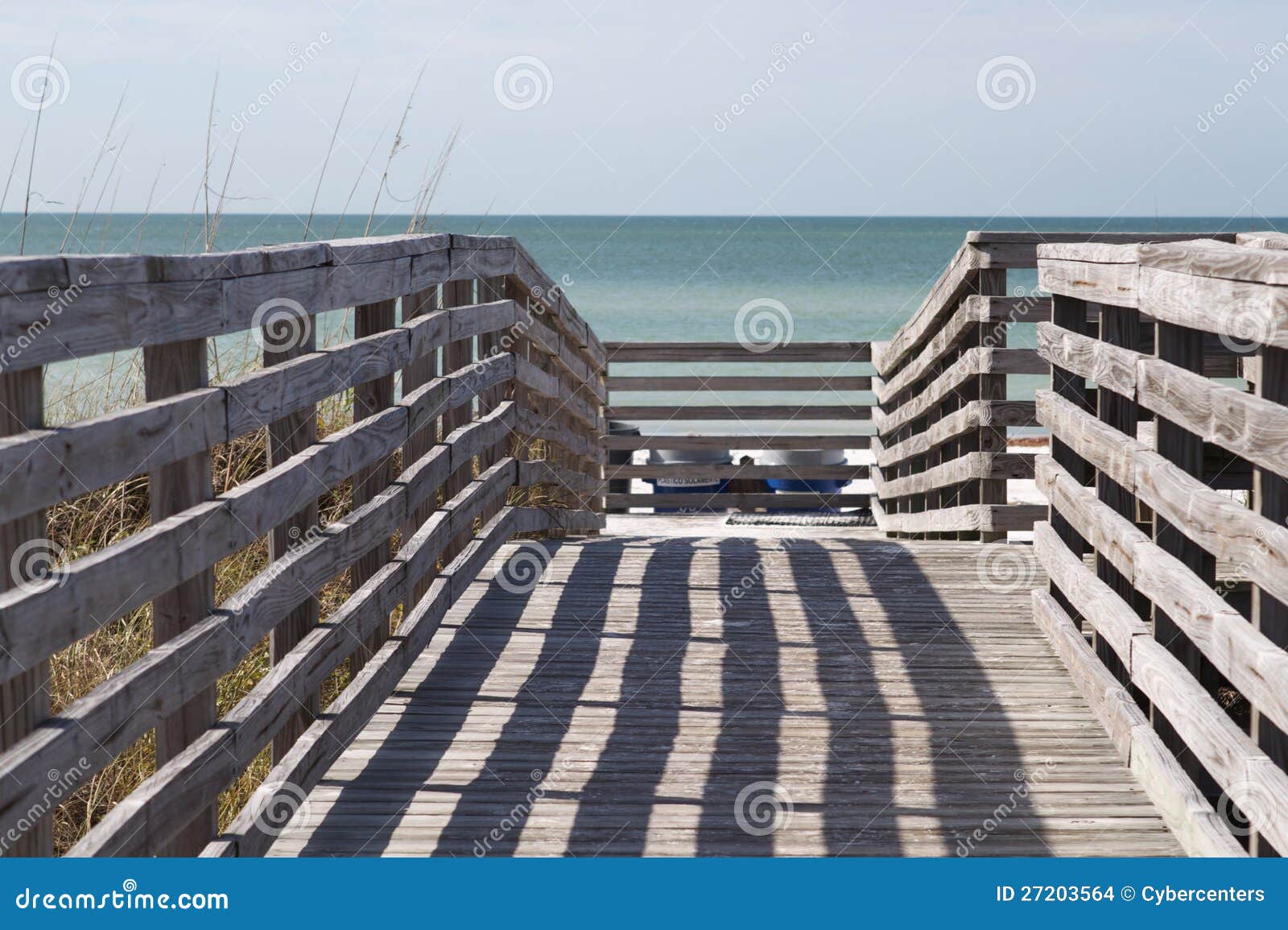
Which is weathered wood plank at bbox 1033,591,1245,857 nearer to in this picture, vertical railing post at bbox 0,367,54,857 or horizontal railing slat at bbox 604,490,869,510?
vertical railing post at bbox 0,367,54,857

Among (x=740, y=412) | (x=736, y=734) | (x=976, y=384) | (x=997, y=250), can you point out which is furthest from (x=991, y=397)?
(x=740, y=412)

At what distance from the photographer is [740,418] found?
1167 centimetres

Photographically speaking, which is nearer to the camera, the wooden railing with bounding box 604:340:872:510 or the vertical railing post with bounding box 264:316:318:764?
the vertical railing post with bounding box 264:316:318:764

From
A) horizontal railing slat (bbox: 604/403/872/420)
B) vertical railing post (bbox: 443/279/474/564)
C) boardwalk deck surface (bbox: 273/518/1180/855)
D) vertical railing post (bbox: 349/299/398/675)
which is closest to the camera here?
boardwalk deck surface (bbox: 273/518/1180/855)

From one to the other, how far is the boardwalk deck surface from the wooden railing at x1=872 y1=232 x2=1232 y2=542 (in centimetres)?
90

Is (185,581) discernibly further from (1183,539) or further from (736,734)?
(1183,539)

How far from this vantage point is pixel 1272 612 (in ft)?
8.45

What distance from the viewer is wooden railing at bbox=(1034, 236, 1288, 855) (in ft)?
8.05

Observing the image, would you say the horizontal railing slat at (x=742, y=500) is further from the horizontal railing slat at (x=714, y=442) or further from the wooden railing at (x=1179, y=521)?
the wooden railing at (x=1179, y=521)

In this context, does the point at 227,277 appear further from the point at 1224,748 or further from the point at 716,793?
the point at 1224,748

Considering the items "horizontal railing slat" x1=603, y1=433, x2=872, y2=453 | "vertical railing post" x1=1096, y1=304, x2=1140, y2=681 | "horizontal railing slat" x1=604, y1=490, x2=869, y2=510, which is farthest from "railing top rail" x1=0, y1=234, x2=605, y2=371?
"horizontal railing slat" x1=604, y1=490, x2=869, y2=510

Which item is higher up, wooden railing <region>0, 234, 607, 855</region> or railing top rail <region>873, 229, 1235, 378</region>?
railing top rail <region>873, 229, 1235, 378</region>

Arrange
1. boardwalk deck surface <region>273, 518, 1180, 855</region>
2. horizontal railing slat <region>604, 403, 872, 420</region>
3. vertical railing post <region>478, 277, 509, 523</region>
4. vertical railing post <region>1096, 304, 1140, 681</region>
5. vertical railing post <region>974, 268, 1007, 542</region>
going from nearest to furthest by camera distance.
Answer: boardwalk deck surface <region>273, 518, 1180, 855</region>
vertical railing post <region>1096, 304, 1140, 681</region>
vertical railing post <region>478, 277, 509, 523</region>
vertical railing post <region>974, 268, 1007, 542</region>
horizontal railing slat <region>604, 403, 872, 420</region>

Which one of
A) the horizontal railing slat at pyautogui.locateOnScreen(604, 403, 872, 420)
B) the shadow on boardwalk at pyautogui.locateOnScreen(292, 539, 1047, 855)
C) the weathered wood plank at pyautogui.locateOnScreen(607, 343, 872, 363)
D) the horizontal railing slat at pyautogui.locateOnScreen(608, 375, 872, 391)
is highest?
the weathered wood plank at pyautogui.locateOnScreen(607, 343, 872, 363)
